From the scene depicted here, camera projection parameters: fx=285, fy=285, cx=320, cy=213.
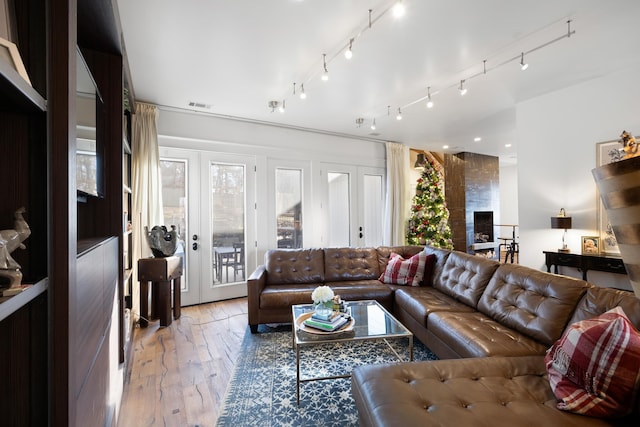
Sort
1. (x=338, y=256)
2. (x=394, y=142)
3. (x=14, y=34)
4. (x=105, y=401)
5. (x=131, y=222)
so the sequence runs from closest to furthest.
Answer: (x=14, y=34), (x=105, y=401), (x=131, y=222), (x=338, y=256), (x=394, y=142)

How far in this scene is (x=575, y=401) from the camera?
4.09 ft

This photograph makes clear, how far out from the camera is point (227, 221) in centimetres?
446

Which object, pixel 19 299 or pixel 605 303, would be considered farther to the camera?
pixel 605 303

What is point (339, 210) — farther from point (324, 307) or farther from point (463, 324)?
point (463, 324)

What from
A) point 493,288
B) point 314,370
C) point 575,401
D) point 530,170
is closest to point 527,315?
point 493,288

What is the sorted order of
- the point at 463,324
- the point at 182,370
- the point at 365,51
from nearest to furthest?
the point at 463,324 < the point at 182,370 < the point at 365,51

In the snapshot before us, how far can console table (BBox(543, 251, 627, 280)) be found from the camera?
126 inches

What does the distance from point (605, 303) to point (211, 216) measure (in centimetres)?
427

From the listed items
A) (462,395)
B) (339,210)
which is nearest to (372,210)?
(339,210)

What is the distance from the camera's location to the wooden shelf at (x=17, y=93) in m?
0.64

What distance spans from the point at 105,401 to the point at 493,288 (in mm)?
2830

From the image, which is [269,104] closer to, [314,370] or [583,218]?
[314,370]

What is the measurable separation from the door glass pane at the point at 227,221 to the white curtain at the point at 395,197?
2.89 m

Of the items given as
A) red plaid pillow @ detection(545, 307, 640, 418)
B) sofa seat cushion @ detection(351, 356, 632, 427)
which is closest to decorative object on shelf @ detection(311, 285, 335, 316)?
sofa seat cushion @ detection(351, 356, 632, 427)
